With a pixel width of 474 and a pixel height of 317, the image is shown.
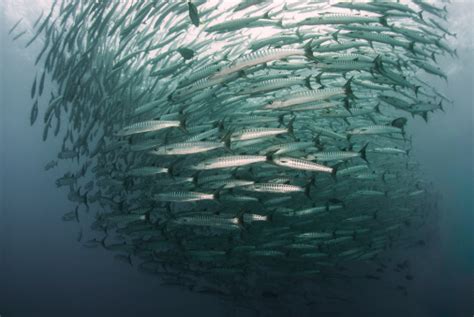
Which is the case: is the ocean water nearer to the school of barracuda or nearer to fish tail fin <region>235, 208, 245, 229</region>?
the school of barracuda

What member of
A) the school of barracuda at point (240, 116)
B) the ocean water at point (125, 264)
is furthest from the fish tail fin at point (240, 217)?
the ocean water at point (125, 264)

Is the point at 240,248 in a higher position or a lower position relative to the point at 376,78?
lower

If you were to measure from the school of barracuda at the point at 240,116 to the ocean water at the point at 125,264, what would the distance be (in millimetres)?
6704

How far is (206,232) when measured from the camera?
11234mm

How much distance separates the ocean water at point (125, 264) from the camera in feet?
60.6

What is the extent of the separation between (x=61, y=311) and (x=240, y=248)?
25653 millimetres

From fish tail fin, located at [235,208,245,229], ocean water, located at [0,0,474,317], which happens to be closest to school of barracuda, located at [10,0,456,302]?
fish tail fin, located at [235,208,245,229]

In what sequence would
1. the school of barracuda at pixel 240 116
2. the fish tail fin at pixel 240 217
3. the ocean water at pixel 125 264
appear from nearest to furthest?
the school of barracuda at pixel 240 116 < the fish tail fin at pixel 240 217 < the ocean water at pixel 125 264

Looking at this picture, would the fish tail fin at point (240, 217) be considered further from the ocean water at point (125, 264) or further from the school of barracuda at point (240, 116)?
the ocean water at point (125, 264)

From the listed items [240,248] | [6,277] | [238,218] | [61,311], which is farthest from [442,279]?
[6,277]

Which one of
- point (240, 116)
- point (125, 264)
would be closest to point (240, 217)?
point (240, 116)

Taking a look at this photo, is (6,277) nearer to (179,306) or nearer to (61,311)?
(61,311)

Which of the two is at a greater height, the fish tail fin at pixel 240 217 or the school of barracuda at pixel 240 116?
the school of barracuda at pixel 240 116

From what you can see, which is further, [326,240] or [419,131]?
[419,131]
